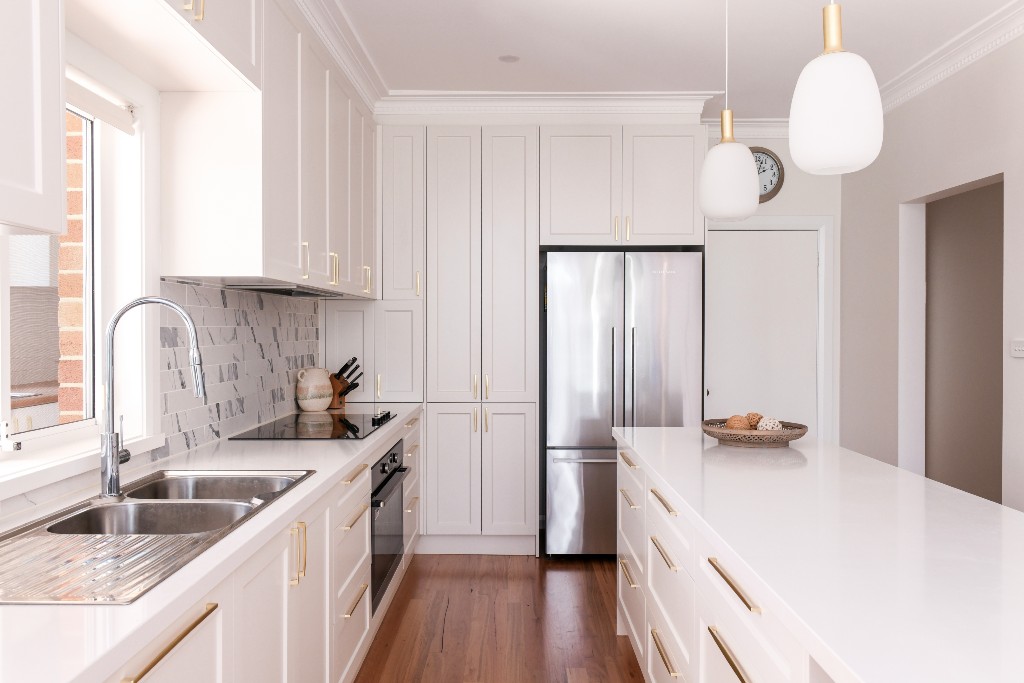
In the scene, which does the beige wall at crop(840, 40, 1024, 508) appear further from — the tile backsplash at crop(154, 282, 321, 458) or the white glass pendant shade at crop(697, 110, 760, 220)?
the tile backsplash at crop(154, 282, 321, 458)

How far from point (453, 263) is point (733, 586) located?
291 centimetres

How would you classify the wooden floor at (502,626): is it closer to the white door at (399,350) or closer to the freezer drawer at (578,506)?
the freezer drawer at (578,506)

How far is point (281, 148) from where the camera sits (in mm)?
2420

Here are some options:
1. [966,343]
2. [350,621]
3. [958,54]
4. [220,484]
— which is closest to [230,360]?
[220,484]

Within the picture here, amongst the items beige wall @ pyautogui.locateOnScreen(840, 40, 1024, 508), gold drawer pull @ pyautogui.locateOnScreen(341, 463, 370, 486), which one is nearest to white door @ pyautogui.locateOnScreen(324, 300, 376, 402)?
gold drawer pull @ pyautogui.locateOnScreen(341, 463, 370, 486)

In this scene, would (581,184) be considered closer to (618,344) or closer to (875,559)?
(618,344)

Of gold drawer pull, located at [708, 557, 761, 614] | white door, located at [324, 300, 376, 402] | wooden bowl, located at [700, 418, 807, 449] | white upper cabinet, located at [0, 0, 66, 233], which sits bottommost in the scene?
gold drawer pull, located at [708, 557, 761, 614]

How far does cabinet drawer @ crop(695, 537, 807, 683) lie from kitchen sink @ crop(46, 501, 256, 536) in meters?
1.13

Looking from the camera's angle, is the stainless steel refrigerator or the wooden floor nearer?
the wooden floor

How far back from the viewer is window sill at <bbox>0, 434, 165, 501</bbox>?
5.08 ft

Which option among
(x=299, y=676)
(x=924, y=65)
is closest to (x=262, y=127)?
(x=299, y=676)

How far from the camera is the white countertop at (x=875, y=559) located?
0.91m

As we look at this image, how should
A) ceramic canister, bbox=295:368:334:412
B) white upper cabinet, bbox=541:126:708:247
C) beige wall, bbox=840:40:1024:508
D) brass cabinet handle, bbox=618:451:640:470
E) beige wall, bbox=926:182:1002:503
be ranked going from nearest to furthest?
brass cabinet handle, bbox=618:451:640:470 < beige wall, bbox=840:40:1024:508 < ceramic canister, bbox=295:368:334:412 < white upper cabinet, bbox=541:126:708:247 < beige wall, bbox=926:182:1002:503

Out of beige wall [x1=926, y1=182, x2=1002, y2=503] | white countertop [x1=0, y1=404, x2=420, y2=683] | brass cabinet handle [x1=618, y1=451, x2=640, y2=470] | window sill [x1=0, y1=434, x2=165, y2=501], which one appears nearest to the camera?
white countertop [x1=0, y1=404, x2=420, y2=683]
